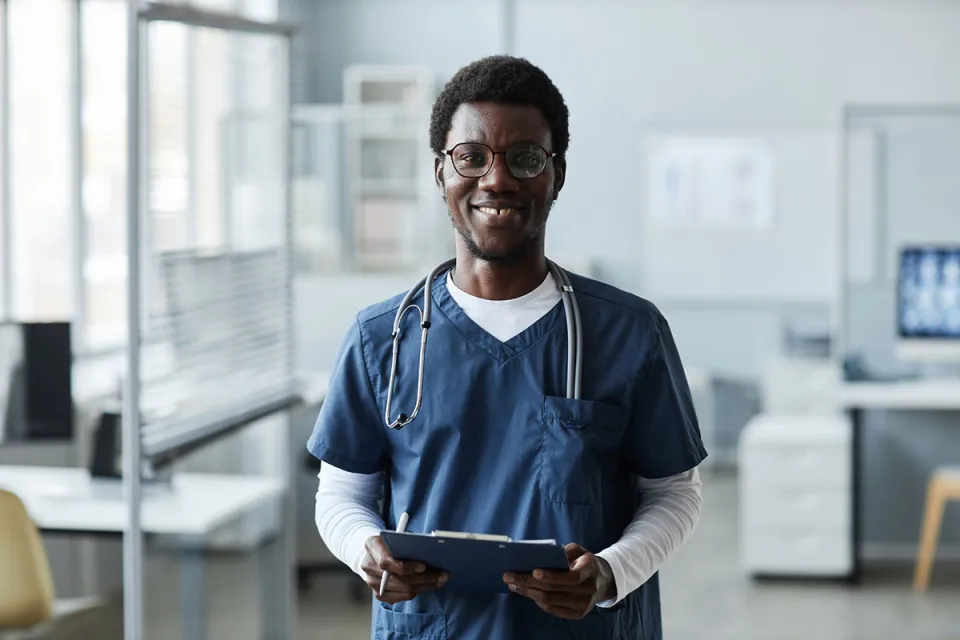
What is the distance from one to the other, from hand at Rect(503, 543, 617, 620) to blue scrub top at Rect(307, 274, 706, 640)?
71 mm

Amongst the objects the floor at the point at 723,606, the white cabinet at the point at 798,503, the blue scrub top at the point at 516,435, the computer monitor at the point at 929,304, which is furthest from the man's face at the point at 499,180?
the computer monitor at the point at 929,304

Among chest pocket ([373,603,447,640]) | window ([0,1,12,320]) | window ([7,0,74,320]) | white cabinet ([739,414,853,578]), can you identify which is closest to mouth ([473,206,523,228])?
chest pocket ([373,603,447,640])

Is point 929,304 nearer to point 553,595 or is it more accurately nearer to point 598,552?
point 598,552

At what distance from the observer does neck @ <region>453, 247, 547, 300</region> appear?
1422mm

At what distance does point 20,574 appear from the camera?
276cm

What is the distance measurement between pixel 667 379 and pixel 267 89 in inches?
193

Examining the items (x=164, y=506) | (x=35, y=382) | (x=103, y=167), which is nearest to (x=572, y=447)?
(x=164, y=506)

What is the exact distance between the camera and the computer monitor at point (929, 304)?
5.00 meters

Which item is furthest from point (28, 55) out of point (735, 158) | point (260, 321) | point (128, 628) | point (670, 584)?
point (735, 158)

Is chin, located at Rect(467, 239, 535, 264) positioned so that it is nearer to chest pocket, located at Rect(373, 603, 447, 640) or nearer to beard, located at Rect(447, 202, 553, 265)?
beard, located at Rect(447, 202, 553, 265)

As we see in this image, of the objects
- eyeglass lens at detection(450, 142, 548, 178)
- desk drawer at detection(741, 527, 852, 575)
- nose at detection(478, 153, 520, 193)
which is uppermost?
eyeglass lens at detection(450, 142, 548, 178)

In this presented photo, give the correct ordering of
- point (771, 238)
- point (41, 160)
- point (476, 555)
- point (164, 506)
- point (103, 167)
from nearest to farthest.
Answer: point (476, 555), point (164, 506), point (41, 160), point (103, 167), point (771, 238)

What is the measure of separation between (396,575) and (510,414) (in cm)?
22

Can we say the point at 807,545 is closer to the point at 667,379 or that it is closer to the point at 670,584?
the point at 670,584
